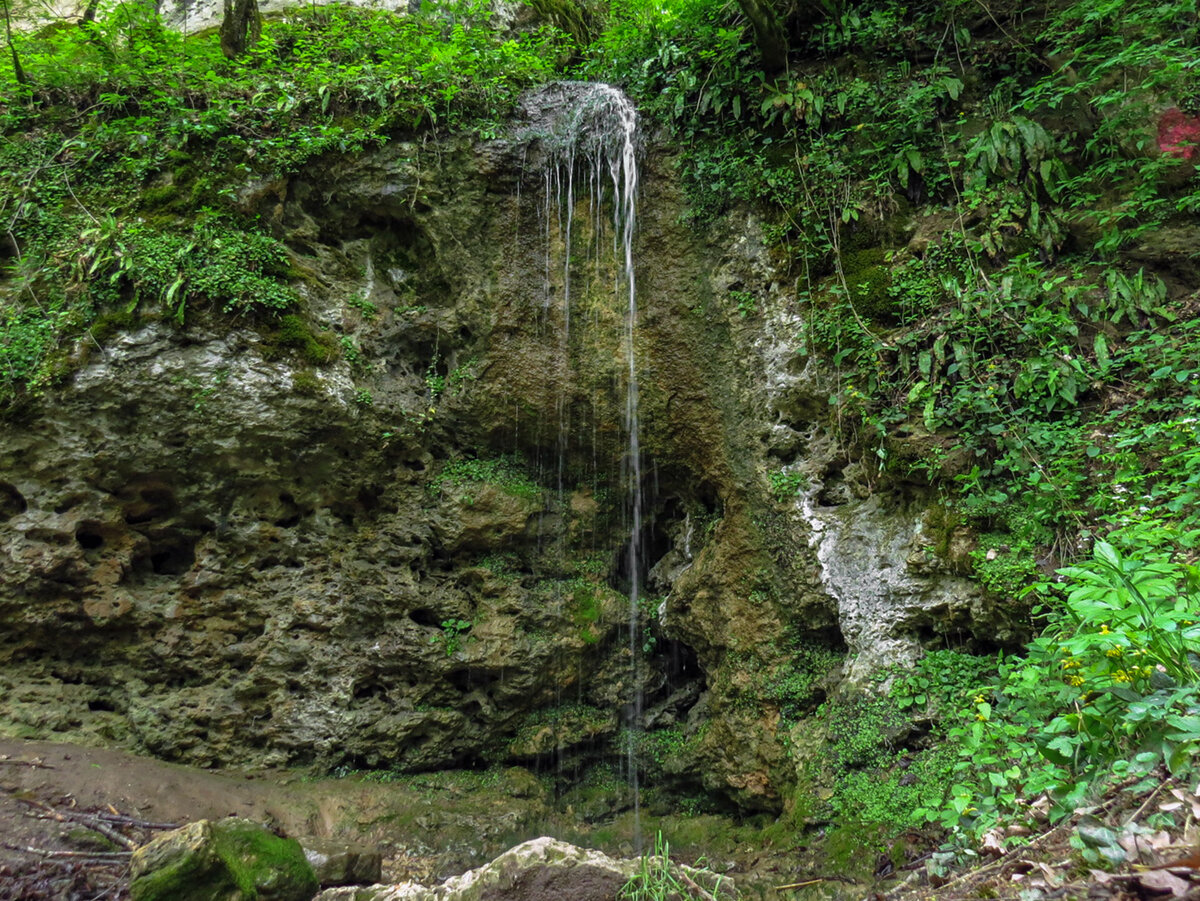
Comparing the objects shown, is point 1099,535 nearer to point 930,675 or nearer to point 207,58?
point 930,675

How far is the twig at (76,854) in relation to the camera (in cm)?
434

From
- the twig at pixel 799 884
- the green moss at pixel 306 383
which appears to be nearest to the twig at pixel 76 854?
the green moss at pixel 306 383

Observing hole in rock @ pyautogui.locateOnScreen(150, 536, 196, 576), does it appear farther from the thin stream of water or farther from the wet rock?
the thin stream of water

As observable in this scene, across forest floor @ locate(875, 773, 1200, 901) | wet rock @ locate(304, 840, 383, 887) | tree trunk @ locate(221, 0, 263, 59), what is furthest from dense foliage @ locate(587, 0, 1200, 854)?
tree trunk @ locate(221, 0, 263, 59)

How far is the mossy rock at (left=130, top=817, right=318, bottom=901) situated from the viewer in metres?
3.73

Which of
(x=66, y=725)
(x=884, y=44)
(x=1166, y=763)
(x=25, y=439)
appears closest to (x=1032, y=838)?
(x=1166, y=763)

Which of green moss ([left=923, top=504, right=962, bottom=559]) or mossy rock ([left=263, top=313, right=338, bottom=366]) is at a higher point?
mossy rock ([left=263, top=313, right=338, bottom=366])

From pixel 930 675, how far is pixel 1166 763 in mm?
2861

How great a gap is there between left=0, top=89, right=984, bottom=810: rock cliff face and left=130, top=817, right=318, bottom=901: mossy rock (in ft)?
8.23

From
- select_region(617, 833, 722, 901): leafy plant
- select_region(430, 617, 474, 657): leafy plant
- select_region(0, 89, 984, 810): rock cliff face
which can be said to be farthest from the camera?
select_region(430, 617, 474, 657): leafy plant

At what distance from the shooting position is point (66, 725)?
6.02 meters

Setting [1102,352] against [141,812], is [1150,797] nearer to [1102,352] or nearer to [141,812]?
[1102,352]

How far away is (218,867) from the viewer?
3.87 metres

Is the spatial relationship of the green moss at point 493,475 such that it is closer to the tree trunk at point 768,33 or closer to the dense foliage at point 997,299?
the dense foliage at point 997,299
